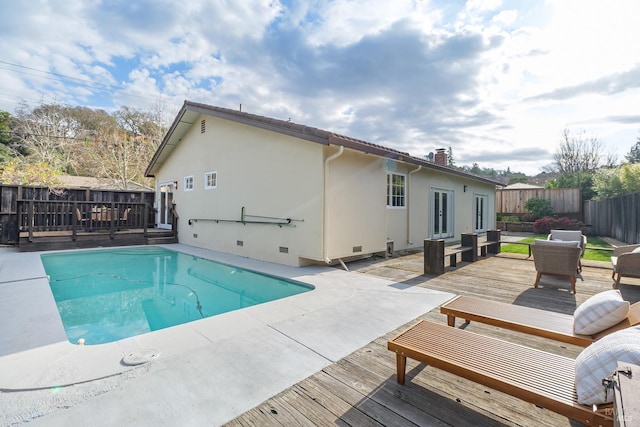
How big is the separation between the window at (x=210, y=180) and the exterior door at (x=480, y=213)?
1218 cm

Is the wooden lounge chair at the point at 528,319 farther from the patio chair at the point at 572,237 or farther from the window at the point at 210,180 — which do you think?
the window at the point at 210,180

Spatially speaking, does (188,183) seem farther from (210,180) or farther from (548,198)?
(548,198)

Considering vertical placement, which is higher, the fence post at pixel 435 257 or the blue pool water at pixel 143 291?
the fence post at pixel 435 257

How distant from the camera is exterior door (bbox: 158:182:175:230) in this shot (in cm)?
1436

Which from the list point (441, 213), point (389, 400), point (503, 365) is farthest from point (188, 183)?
point (503, 365)

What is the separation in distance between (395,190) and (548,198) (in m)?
14.3

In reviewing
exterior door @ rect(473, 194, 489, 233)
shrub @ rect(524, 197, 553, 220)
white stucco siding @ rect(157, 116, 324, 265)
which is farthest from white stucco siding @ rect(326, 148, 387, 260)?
shrub @ rect(524, 197, 553, 220)

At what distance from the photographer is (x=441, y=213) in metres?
12.1

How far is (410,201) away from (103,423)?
380 inches

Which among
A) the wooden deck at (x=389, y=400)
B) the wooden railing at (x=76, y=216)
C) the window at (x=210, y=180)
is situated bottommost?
the wooden deck at (x=389, y=400)

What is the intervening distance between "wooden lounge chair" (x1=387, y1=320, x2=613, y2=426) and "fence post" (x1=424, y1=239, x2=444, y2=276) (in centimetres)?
402

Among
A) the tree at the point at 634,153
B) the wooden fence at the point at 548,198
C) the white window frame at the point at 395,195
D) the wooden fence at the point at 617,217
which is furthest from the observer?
the tree at the point at 634,153

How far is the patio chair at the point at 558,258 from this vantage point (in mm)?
5113

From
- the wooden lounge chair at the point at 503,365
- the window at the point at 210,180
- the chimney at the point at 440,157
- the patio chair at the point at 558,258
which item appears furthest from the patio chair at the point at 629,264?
the window at the point at 210,180
